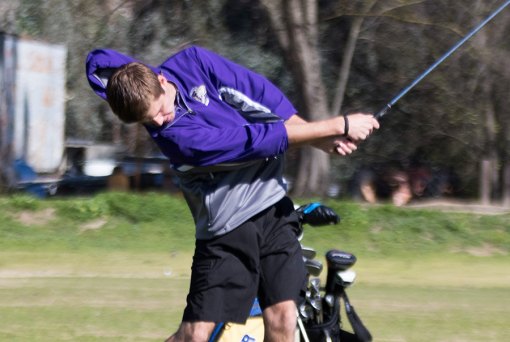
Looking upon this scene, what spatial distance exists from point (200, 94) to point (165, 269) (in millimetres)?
5610

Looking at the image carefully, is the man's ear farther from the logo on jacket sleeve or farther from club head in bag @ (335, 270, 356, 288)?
club head in bag @ (335, 270, 356, 288)

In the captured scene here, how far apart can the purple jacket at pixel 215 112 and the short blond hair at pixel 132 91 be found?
186mm

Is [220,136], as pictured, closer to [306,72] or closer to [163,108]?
[163,108]

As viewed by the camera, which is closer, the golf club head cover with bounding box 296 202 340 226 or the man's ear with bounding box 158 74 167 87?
the man's ear with bounding box 158 74 167 87

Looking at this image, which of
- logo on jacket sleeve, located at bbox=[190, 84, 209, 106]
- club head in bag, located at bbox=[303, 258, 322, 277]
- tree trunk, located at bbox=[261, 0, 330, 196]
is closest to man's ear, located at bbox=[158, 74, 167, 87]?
logo on jacket sleeve, located at bbox=[190, 84, 209, 106]

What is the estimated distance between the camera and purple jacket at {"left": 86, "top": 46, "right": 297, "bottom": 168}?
4.26 meters

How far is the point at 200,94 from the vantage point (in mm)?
4477

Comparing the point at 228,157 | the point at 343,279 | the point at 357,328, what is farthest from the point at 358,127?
the point at 357,328

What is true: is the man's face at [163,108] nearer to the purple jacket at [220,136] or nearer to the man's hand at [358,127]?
the purple jacket at [220,136]

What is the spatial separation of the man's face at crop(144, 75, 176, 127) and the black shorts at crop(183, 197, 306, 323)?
2.01 ft

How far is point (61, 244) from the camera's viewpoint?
1096 cm

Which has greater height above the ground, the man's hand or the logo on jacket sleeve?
the logo on jacket sleeve

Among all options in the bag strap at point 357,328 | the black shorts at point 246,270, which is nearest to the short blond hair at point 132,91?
the black shorts at point 246,270

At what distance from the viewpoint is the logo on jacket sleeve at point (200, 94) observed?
4.46m
